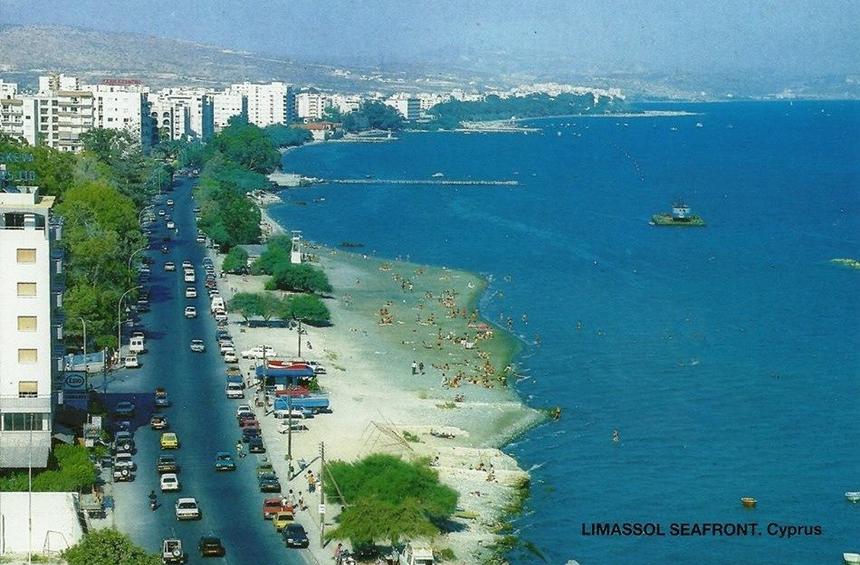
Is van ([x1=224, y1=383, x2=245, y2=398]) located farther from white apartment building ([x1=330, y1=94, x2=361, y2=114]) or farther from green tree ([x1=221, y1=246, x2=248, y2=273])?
white apartment building ([x1=330, y1=94, x2=361, y2=114])

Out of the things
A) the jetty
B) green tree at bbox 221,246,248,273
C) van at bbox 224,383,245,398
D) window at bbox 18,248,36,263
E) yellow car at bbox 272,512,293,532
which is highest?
window at bbox 18,248,36,263

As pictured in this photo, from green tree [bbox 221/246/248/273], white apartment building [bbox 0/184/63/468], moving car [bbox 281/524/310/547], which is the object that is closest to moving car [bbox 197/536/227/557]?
moving car [bbox 281/524/310/547]

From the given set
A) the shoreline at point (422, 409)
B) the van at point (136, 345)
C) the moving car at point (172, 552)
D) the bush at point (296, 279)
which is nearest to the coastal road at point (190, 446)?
the van at point (136, 345)

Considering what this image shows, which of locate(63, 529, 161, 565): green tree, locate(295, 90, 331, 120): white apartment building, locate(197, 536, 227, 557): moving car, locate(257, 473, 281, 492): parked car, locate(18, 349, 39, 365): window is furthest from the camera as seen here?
locate(295, 90, 331, 120): white apartment building

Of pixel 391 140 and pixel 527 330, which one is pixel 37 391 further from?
pixel 391 140

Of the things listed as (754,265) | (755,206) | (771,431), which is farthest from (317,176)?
(771,431)

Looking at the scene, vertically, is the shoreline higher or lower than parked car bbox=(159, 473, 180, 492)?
lower

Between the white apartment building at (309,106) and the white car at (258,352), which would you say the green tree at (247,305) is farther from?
the white apartment building at (309,106)

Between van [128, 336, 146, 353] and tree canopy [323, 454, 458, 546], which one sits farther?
van [128, 336, 146, 353]
